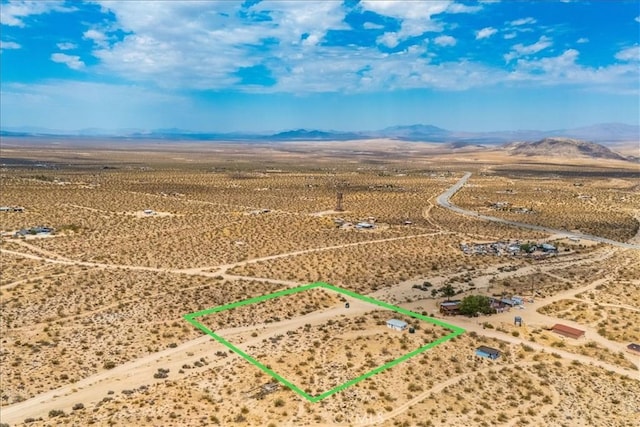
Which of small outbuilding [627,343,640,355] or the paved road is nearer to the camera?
small outbuilding [627,343,640,355]

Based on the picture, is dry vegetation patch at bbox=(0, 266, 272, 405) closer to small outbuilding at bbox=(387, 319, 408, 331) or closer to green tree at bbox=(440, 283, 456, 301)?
small outbuilding at bbox=(387, 319, 408, 331)

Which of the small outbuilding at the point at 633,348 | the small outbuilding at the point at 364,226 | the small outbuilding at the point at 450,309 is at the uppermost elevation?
the small outbuilding at the point at 364,226

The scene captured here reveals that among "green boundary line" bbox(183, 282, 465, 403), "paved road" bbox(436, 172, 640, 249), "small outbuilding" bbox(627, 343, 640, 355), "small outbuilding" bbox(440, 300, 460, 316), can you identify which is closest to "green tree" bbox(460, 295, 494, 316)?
"small outbuilding" bbox(440, 300, 460, 316)

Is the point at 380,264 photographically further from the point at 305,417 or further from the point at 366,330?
the point at 305,417

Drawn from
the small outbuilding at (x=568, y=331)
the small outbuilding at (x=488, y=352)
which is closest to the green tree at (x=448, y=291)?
the small outbuilding at (x=568, y=331)

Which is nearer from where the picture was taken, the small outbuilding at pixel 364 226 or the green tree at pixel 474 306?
the green tree at pixel 474 306

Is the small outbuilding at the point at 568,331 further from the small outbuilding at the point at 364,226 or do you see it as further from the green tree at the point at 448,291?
the small outbuilding at the point at 364,226
